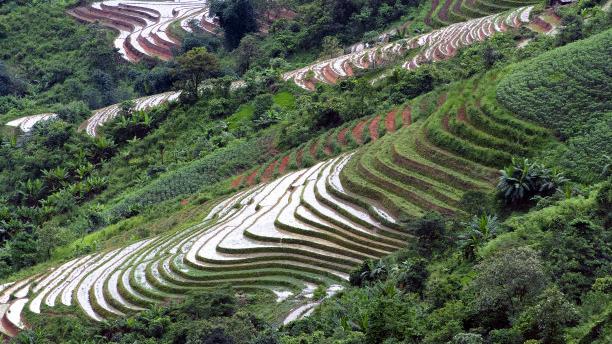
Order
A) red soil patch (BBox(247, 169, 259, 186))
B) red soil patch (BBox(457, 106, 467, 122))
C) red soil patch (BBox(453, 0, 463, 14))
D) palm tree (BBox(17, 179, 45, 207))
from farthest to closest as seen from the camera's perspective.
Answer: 1. red soil patch (BBox(453, 0, 463, 14))
2. palm tree (BBox(17, 179, 45, 207))
3. red soil patch (BBox(247, 169, 259, 186))
4. red soil patch (BBox(457, 106, 467, 122))

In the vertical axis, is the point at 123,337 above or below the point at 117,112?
below

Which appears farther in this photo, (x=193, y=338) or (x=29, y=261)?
(x=29, y=261)

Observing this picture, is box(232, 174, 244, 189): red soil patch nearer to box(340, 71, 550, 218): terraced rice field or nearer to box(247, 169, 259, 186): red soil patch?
box(247, 169, 259, 186): red soil patch

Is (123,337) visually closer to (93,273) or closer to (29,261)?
(93,273)

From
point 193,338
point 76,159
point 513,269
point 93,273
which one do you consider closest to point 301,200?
point 93,273

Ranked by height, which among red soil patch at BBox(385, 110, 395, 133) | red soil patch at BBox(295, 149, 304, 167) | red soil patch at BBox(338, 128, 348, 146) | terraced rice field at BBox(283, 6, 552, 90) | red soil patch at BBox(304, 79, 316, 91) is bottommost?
red soil patch at BBox(295, 149, 304, 167)

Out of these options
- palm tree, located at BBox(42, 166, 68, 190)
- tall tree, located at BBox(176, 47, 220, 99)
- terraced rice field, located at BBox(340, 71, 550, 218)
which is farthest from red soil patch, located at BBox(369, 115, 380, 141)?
palm tree, located at BBox(42, 166, 68, 190)

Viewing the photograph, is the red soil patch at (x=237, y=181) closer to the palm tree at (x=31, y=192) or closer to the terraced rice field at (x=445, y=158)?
the terraced rice field at (x=445, y=158)

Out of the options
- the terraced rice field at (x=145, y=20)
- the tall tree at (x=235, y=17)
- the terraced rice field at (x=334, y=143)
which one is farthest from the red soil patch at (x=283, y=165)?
the terraced rice field at (x=145, y=20)
